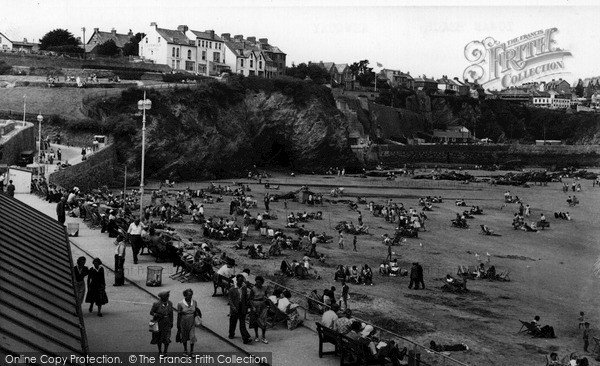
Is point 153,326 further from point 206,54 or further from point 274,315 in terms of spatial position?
point 206,54

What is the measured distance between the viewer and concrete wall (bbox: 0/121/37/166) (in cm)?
3566

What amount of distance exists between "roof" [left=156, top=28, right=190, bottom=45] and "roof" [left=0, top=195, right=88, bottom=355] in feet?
256

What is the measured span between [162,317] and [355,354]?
9.91 ft

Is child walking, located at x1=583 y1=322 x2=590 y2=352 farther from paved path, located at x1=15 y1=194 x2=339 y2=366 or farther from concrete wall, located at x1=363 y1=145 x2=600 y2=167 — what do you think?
concrete wall, located at x1=363 y1=145 x2=600 y2=167

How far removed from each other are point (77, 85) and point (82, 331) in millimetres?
60558

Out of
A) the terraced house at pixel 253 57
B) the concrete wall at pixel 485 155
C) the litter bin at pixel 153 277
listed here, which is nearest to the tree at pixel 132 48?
the terraced house at pixel 253 57

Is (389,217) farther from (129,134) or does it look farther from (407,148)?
(407,148)

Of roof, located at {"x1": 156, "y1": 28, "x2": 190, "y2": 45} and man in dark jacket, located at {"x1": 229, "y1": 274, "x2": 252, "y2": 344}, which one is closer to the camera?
man in dark jacket, located at {"x1": 229, "y1": 274, "x2": 252, "y2": 344}

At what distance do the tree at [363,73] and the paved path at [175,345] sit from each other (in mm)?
122113

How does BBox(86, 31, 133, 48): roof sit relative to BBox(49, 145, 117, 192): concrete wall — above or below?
above

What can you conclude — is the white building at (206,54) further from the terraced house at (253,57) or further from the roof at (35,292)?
the roof at (35,292)

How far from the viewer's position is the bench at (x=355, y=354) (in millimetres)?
9781

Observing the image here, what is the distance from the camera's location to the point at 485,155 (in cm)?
9894

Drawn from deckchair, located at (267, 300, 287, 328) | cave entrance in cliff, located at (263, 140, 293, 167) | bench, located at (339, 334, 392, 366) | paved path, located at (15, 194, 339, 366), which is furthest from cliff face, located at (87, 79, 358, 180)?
bench, located at (339, 334, 392, 366)
